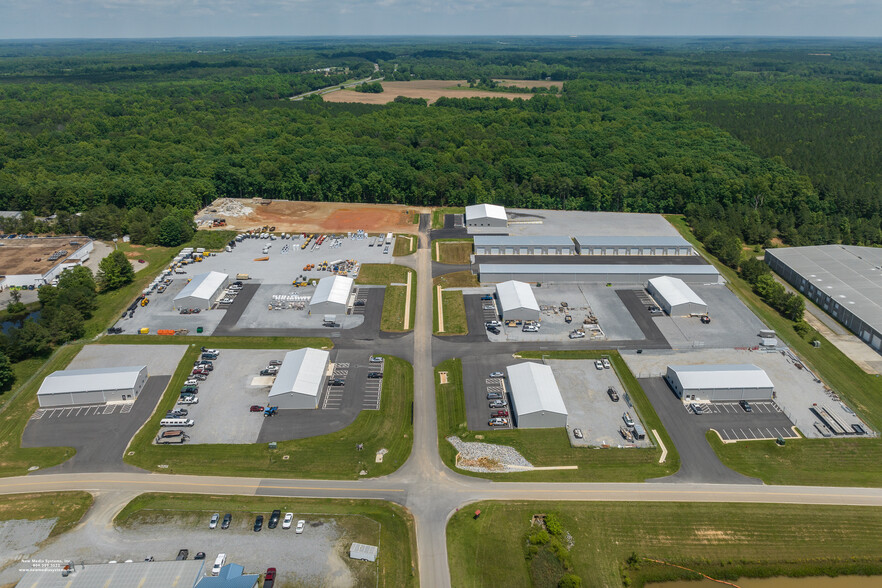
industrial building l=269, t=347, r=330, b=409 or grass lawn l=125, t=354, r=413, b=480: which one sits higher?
industrial building l=269, t=347, r=330, b=409

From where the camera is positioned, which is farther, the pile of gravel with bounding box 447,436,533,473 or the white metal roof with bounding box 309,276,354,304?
the white metal roof with bounding box 309,276,354,304

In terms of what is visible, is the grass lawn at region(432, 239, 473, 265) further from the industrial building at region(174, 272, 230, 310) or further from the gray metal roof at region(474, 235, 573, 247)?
the industrial building at region(174, 272, 230, 310)

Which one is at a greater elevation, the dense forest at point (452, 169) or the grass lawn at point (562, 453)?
the dense forest at point (452, 169)

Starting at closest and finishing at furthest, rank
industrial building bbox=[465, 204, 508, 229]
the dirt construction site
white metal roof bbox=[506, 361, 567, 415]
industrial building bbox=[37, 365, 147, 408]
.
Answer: white metal roof bbox=[506, 361, 567, 415], industrial building bbox=[37, 365, 147, 408], industrial building bbox=[465, 204, 508, 229], the dirt construction site

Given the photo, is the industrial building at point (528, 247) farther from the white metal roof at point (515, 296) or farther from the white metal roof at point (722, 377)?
the white metal roof at point (722, 377)

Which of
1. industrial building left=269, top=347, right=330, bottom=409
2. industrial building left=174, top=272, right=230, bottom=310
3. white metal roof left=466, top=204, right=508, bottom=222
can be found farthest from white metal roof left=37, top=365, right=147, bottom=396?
white metal roof left=466, top=204, right=508, bottom=222

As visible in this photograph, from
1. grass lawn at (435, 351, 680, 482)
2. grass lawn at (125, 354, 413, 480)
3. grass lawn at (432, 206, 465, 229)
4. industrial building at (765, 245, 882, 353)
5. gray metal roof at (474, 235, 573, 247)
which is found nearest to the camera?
grass lawn at (435, 351, 680, 482)

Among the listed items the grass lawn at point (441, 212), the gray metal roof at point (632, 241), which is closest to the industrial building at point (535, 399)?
the gray metal roof at point (632, 241)
